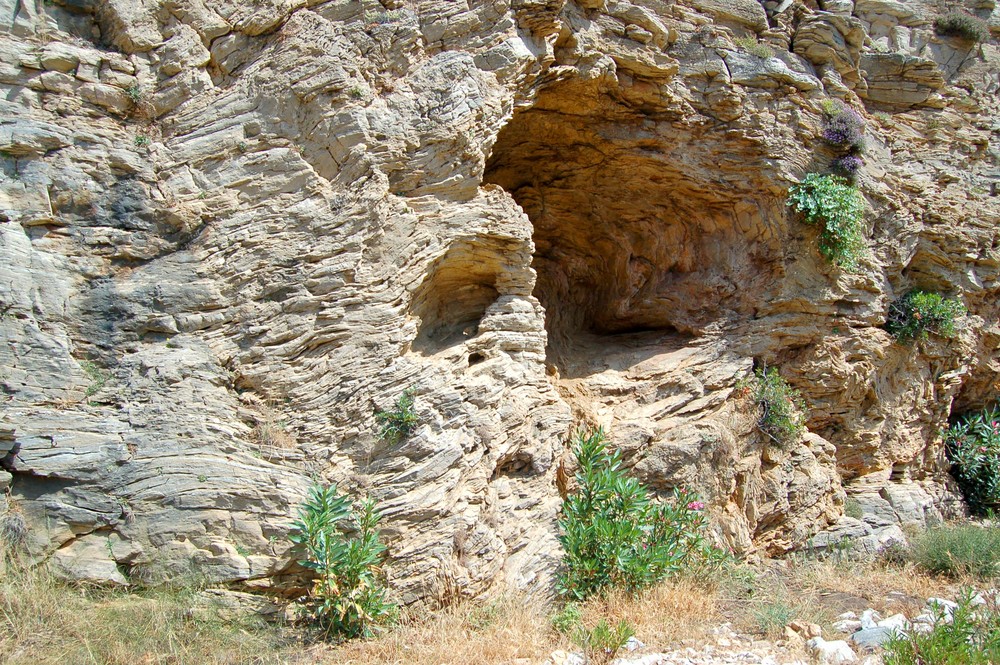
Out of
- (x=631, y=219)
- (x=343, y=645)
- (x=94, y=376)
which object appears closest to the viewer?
(x=343, y=645)

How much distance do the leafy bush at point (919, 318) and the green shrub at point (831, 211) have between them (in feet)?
3.65

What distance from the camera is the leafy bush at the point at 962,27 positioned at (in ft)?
34.3

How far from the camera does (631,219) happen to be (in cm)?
977

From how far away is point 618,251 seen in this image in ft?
32.7

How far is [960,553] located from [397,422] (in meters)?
5.84

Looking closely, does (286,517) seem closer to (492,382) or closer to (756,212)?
(492,382)

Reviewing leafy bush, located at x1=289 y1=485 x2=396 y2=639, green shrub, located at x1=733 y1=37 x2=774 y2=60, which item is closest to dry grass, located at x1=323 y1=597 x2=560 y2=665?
leafy bush, located at x1=289 y1=485 x2=396 y2=639

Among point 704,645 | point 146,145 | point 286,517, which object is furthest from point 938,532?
point 146,145

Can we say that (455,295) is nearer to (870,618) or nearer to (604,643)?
(604,643)

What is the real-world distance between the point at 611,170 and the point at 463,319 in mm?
3138

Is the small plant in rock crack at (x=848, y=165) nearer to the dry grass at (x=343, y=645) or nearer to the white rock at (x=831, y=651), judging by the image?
the dry grass at (x=343, y=645)

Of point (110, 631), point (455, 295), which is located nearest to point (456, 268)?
point (455, 295)

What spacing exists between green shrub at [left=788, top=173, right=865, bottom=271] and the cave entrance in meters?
0.32

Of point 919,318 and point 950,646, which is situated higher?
point 919,318
